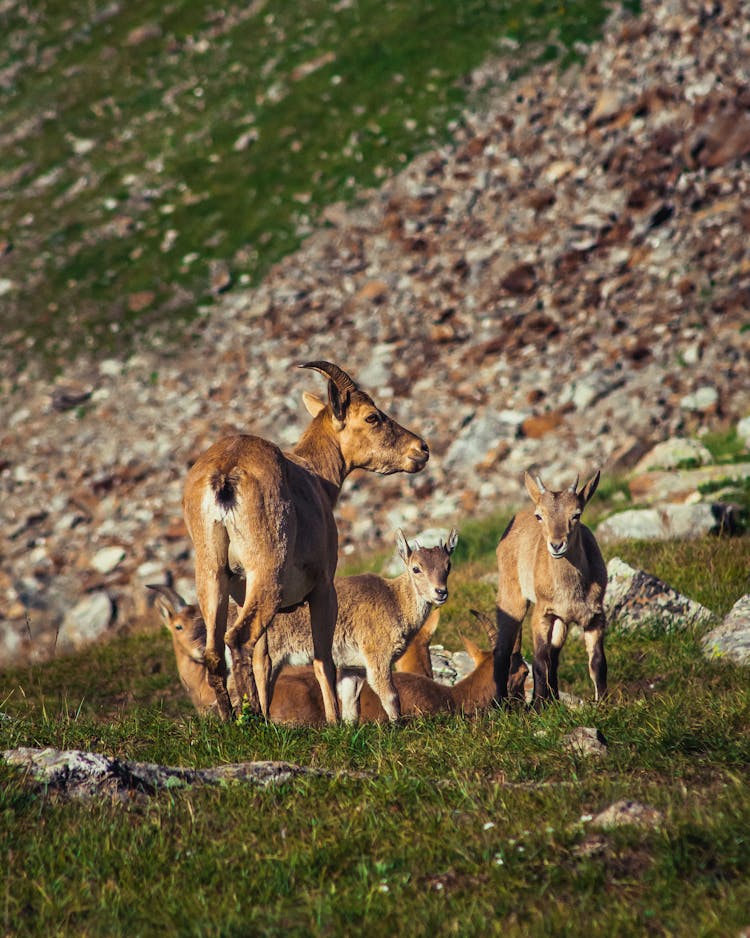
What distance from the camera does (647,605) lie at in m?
11.9

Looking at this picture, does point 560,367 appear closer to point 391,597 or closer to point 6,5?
point 391,597

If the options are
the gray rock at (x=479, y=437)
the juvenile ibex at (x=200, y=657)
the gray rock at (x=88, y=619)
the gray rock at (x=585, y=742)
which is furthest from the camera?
the gray rock at (x=479, y=437)

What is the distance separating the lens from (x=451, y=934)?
4.75 m

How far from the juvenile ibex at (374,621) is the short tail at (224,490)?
3.20 metres

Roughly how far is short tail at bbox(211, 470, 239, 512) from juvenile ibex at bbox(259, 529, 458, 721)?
3202 millimetres

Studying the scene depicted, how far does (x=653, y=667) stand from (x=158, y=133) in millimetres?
25558

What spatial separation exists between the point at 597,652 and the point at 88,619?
1138 centimetres

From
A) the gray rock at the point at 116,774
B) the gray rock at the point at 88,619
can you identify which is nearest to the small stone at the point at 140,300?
the gray rock at the point at 88,619

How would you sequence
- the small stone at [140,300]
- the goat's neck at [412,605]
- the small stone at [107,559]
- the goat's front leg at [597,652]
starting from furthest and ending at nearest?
the small stone at [140,300], the small stone at [107,559], the goat's neck at [412,605], the goat's front leg at [597,652]

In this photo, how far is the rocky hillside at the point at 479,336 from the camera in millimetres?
20234

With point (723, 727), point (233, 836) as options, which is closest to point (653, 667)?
point (723, 727)

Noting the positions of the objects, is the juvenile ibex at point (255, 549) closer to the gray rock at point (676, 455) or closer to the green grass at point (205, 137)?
the gray rock at point (676, 455)

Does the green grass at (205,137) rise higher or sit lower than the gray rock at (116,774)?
lower

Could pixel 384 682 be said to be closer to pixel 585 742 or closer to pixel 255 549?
pixel 255 549
